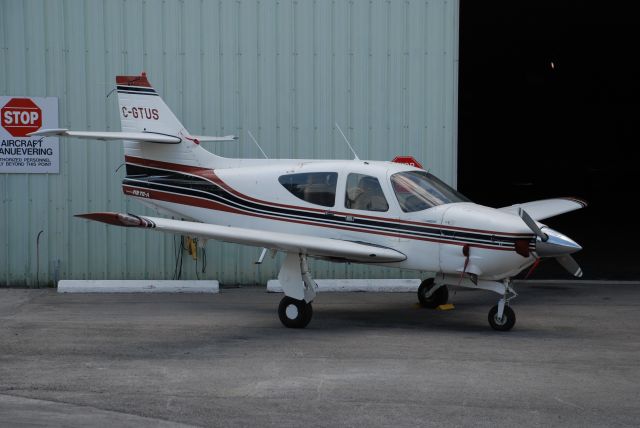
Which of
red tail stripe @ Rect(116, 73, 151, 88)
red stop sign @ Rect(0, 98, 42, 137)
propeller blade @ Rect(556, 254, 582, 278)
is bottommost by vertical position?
propeller blade @ Rect(556, 254, 582, 278)

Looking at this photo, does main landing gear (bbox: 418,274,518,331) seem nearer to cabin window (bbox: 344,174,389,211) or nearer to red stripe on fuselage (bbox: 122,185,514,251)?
red stripe on fuselage (bbox: 122,185,514,251)

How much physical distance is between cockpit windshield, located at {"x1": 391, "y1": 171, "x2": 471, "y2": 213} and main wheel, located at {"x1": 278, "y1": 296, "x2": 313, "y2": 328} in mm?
1637

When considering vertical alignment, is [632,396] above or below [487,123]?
below

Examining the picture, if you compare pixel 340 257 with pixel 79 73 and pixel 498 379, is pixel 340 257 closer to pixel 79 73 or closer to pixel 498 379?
pixel 498 379

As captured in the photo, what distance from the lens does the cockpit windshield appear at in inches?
422

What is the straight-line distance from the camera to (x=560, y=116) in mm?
55438

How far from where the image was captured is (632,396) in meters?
7.59

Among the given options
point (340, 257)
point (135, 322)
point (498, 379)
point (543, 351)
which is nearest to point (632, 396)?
point (498, 379)

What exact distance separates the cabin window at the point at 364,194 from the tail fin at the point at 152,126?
2.22 m

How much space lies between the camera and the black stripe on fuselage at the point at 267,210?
10.3m

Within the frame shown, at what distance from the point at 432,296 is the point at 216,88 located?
16.0 feet

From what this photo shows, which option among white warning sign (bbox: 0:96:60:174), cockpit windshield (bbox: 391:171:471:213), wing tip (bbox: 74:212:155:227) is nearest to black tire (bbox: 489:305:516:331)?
cockpit windshield (bbox: 391:171:471:213)

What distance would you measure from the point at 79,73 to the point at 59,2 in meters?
1.12

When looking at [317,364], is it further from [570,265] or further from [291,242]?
[570,265]
